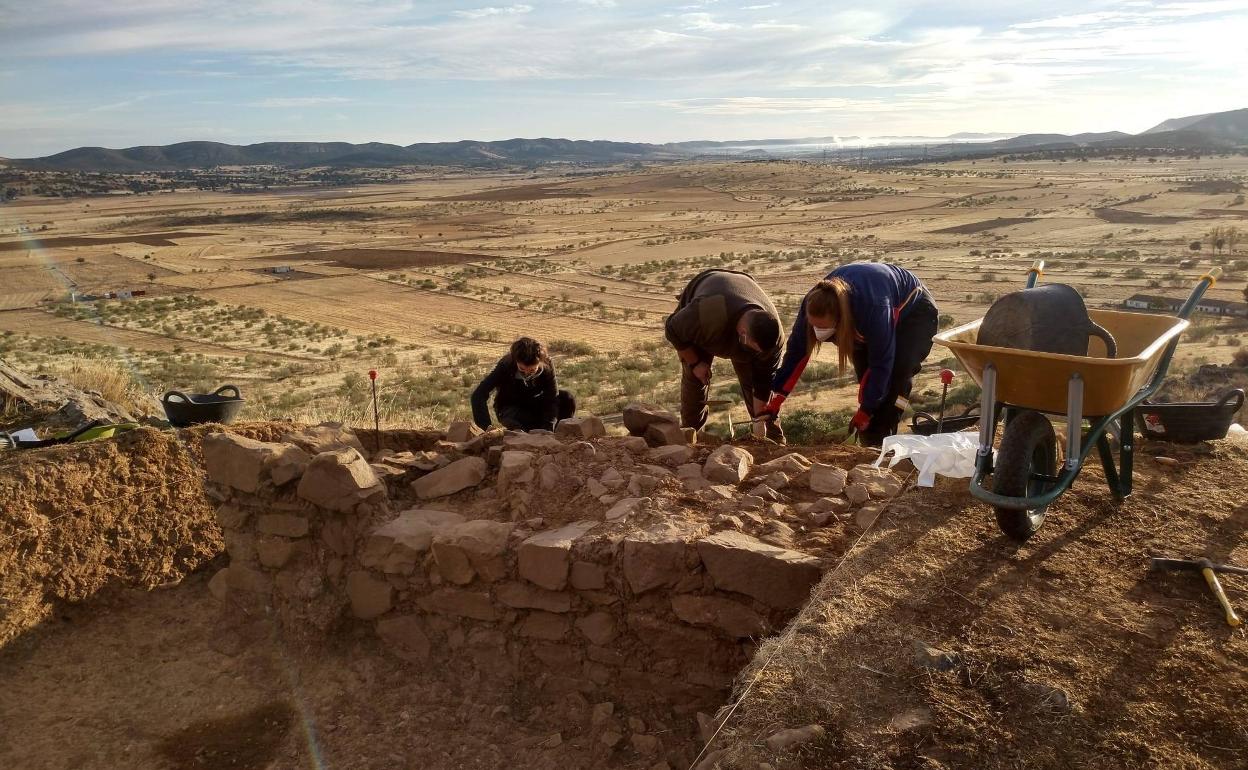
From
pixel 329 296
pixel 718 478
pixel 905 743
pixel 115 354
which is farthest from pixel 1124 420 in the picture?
pixel 329 296

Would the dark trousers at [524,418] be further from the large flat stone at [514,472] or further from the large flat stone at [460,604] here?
the large flat stone at [460,604]

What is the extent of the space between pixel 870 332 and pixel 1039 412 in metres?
1.17

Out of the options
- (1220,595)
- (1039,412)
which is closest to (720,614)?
(1039,412)

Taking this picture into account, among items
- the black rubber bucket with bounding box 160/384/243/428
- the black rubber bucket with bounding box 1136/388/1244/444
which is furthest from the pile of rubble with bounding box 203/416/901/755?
the black rubber bucket with bounding box 1136/388/1244/444

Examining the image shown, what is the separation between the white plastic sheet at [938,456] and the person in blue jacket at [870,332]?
561mm

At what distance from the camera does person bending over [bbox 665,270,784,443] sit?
18.6 ft

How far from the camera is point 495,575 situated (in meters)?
4.59

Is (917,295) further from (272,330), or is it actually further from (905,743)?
(272,330)

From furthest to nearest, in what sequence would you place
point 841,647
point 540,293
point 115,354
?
point 540,293, point 115,354, point 841,647

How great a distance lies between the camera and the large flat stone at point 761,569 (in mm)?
3928

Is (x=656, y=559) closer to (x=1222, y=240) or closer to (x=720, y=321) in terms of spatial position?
(x=720, y=321)

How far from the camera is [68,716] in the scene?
182 inches

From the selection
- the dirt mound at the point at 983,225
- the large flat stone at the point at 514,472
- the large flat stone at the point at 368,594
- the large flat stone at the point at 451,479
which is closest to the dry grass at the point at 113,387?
the large flat stone at the point at 451,479

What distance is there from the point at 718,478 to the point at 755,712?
217cm
